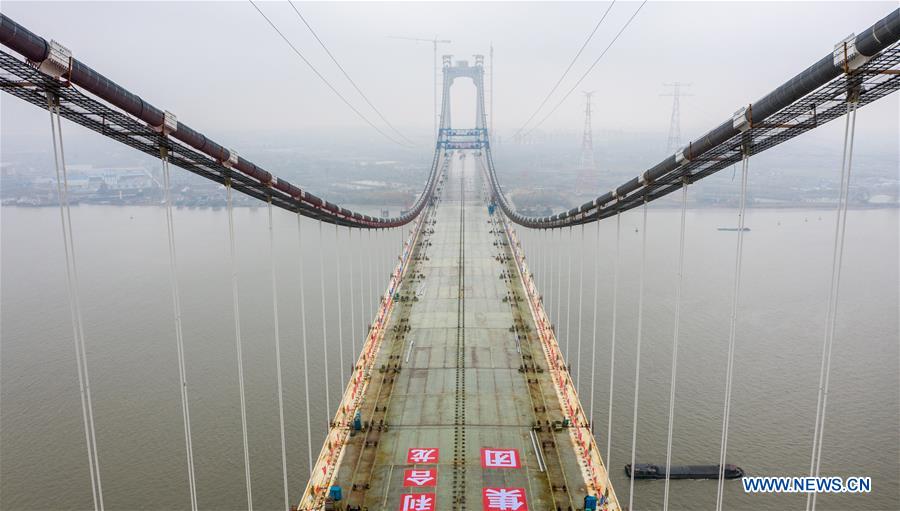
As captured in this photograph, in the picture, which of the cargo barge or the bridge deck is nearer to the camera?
the bridge deck

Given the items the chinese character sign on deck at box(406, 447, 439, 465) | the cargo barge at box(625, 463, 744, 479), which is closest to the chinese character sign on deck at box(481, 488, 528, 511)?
the chinese character sign on deck at box(406, 447, 439, 465)

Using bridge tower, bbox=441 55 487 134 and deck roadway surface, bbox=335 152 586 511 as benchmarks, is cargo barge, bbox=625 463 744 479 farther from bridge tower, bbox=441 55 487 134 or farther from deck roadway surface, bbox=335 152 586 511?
bridge tower, bbox=441 55 487 134

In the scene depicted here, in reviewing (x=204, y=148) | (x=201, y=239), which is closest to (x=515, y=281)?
(x=204, y=148)

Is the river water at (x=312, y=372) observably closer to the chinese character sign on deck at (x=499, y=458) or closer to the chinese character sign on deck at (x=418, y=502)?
the chinese character sign on deck at (x=499, y=458)

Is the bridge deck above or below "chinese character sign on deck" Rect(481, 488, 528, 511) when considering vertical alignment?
above

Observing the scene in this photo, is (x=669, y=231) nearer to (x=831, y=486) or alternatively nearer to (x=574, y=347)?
(x=574, y=347)

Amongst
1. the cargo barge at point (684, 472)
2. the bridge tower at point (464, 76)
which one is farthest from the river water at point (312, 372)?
the bridge tower at point (464, 76)

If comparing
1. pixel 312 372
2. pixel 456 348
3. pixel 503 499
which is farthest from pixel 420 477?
pixel 312 372
